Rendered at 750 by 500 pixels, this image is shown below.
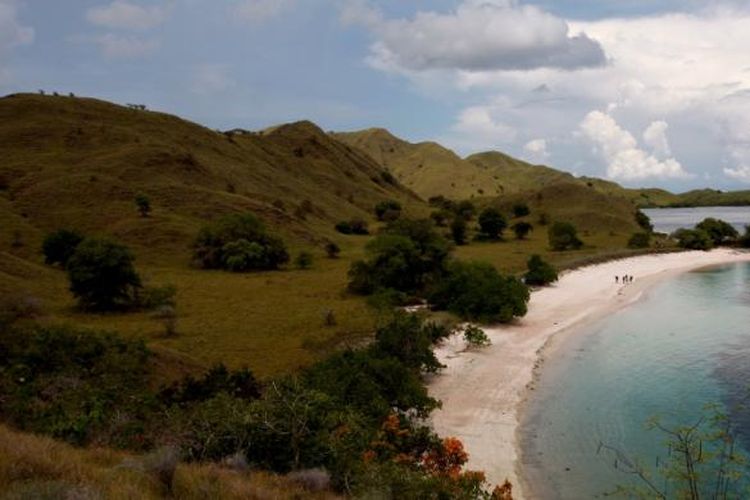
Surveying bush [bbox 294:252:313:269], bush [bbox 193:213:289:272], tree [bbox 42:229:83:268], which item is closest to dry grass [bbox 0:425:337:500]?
tree [bbox 42:229:83:268]

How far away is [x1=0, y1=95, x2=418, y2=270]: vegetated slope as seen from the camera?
8631cm

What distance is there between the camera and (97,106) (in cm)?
14062

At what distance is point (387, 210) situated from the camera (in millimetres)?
148250

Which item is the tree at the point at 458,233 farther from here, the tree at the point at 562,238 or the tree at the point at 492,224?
the tree at the point at 562,238

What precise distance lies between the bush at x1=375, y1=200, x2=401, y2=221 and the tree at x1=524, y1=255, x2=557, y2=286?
213ft

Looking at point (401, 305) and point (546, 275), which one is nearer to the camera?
point (401, 305)

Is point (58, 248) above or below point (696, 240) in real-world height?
above

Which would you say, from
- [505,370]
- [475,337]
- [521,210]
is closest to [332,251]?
[475,337]

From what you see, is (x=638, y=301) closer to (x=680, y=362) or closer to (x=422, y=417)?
(x=680, y=362)

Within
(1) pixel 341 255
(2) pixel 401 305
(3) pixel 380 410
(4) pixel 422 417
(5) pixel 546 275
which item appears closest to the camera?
(3) pixel 380 410

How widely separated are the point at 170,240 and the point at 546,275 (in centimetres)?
5006

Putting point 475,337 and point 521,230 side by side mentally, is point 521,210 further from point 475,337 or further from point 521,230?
point 475,337

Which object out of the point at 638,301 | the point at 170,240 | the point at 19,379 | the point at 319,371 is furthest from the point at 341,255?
the point at 19,379

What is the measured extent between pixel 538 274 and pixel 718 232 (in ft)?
277
